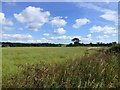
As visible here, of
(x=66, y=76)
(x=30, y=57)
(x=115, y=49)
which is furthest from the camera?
(x=115, y=49)

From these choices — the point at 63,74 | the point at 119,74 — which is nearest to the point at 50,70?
the point at 63,74

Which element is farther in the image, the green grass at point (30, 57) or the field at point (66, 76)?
the green grass at point (30, 57)

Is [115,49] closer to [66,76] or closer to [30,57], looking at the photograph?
[30,57]

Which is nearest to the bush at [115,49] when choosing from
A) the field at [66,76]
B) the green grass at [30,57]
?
the green grass at [30,57]

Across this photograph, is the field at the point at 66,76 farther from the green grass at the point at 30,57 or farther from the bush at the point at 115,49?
the bush at the point at 115,49

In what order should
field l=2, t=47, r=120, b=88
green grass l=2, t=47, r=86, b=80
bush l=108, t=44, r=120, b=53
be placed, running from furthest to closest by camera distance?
bush l=108, t=44, r=120, b=53 → green grass l=2, t=47, r=86, b=80 → field l=2, t=47, r=120, b=88

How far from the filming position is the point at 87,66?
8602 mm

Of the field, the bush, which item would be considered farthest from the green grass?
the bush

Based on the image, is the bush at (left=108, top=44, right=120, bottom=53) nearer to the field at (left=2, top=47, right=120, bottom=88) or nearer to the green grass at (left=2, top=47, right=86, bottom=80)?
the green grass at (left=2, top=47, right=86, bottom=80)

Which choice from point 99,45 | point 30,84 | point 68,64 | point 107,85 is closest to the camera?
point 30,84

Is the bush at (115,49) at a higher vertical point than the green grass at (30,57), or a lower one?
higher

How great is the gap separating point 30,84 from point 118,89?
88.9 inches

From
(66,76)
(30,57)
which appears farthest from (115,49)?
(66,76)

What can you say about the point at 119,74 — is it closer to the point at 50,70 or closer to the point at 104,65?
the point at 104,65
